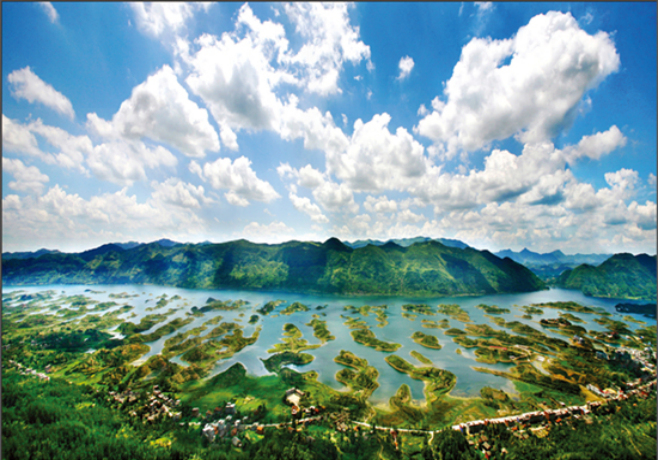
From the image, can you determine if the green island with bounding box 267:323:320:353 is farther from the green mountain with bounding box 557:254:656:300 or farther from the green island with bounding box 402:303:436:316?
the green mountain with bounding box 557:254:656:300

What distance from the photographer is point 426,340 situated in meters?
45.3

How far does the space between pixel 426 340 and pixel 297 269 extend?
3271 inches

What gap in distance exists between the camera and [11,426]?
66.1 ft

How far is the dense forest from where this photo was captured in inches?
753

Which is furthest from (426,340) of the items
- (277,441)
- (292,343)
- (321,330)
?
(277,441)

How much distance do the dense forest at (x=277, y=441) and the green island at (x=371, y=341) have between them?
20.1 m

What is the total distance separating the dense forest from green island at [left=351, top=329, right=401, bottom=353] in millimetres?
20136

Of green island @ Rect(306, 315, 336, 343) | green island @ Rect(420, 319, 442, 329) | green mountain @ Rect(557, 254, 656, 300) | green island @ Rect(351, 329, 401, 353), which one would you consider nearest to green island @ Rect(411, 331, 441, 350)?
green island @ Rect(351, 329, 401, 353)

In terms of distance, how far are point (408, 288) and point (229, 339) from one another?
78937 millimetres

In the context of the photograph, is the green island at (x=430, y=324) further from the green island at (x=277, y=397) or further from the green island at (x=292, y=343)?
the green island at (x=292, y=343)

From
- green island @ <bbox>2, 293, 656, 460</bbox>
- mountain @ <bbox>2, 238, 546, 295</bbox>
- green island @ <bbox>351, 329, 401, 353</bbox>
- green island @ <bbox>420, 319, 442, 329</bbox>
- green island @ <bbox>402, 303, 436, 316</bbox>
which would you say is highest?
mountain @ <bbox>2, 238, 546, 295</bbox>

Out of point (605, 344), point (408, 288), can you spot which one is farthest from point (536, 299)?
point (605, 344)

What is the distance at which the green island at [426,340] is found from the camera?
4343cm

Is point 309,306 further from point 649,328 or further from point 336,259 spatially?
point 649,328
